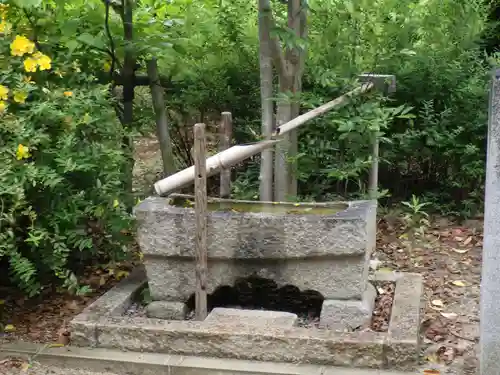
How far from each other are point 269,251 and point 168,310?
28.2 inches

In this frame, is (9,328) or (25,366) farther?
(9,328)

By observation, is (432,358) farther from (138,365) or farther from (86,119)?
(86,119)

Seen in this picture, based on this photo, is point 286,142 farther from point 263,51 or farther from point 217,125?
point 217,125

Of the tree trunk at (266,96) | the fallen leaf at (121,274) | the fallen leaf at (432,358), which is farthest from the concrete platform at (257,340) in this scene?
the tree trunk at (266,96)

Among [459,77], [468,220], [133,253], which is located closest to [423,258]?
[468,220]

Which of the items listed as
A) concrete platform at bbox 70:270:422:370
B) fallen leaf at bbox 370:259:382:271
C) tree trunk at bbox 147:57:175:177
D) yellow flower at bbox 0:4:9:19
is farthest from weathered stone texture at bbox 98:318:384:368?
yellow flower at bbox 0:4:9:19

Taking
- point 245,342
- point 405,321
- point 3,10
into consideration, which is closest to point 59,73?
point 3,10

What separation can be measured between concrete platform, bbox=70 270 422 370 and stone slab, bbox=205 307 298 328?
0.04 metres

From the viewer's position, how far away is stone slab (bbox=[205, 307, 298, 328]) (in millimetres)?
3996

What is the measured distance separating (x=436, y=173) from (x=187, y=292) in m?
3.25

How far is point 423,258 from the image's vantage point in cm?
555

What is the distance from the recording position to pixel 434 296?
4.81 m

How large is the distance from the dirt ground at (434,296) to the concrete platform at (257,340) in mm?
177

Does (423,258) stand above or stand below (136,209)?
below
